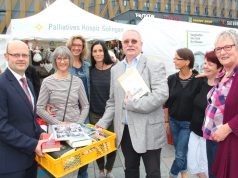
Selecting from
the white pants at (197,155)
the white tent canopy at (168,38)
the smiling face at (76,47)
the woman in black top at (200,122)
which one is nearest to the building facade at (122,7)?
the white tent canopy at (168,38)

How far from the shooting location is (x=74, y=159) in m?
2.06

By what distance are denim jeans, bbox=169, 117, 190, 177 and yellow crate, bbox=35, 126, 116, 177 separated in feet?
4.37

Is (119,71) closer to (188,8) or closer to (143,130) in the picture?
(143,130)

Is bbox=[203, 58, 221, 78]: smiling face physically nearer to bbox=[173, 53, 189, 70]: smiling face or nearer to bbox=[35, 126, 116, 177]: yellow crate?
bbox=[173, 53, 189, 70]: smiling face

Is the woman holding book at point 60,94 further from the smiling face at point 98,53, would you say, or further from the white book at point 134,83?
the white book at point 134,83

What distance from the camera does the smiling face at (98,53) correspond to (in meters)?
3.58

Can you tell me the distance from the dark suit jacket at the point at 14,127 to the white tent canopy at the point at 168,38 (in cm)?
417

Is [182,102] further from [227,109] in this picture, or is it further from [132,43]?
[227,109]

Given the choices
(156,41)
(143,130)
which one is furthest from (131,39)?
(156,41)

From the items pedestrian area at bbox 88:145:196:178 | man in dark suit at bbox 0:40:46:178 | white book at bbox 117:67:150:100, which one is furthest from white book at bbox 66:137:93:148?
pedestrian area at bbox 88:145:196:178

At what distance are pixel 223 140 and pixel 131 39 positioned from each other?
1247 mm

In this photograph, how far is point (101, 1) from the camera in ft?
112

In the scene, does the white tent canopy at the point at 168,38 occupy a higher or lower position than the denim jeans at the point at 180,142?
higher

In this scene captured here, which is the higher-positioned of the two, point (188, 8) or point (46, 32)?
point (188, 8)
